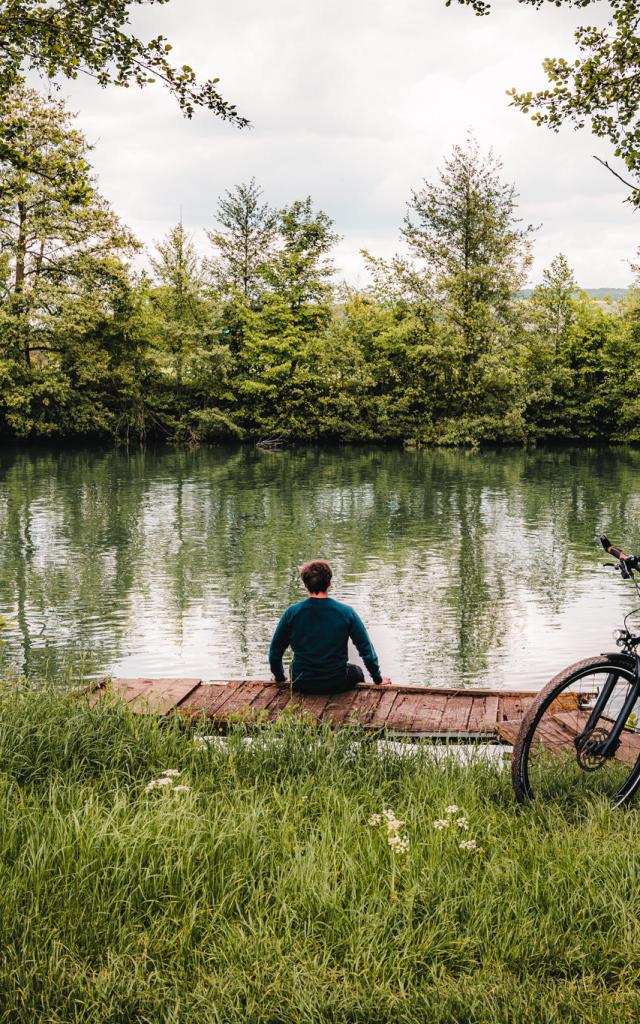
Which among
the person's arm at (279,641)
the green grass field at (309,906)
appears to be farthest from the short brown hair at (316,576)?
the green grass field at (309,906)

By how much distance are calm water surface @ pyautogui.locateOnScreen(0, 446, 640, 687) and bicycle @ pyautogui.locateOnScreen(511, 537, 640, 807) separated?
474 centimetres

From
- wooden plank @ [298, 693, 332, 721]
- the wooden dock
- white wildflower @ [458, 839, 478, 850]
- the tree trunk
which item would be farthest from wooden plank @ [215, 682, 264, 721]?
the tree trunk

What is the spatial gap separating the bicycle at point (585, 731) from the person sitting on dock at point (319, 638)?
6.50 feet

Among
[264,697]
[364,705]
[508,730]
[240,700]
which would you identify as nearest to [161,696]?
[240,700]

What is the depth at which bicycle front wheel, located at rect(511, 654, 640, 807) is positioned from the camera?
4105mm

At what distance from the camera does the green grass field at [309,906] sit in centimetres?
274

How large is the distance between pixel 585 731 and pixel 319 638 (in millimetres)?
2434

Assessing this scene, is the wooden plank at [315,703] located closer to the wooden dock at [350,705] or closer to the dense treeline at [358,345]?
the wooden dock at [350,705]

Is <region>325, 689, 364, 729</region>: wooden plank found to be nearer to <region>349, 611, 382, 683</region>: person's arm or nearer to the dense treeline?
<region>349, 611, 382, 683</region>: person's arm

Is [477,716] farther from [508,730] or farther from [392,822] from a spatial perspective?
[392,822]

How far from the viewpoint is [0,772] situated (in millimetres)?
4645

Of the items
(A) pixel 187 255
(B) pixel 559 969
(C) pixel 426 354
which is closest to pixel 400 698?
(B) pixel 559 969

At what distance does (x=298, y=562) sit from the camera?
1519 cm

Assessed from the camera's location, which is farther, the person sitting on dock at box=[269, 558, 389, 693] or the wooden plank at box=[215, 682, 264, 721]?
the person sitting on dock at box=[269, 558, 389, 693]
